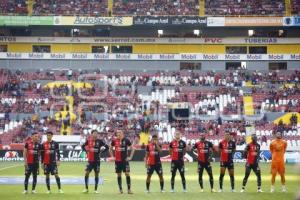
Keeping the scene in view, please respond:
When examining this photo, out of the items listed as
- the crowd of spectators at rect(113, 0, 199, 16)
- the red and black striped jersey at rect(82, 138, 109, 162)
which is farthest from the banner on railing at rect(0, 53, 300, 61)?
the red and black striped jersey at rect(82, 138, 109, 162)

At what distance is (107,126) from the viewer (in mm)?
57344

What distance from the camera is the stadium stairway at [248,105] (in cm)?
5978

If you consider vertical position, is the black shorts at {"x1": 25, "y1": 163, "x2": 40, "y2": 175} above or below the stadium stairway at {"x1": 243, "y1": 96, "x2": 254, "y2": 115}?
below

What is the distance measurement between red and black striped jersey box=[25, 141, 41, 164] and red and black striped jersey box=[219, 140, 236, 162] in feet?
22.9

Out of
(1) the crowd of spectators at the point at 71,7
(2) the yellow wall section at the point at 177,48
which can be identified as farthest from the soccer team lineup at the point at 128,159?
(2) the yellow wall section at the point at 177,48

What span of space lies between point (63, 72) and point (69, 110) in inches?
311

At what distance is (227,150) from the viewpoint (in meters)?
25.6

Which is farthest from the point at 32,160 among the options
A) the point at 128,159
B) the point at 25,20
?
the point at 25,20

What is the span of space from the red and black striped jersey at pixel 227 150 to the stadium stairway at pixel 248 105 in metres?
34.2

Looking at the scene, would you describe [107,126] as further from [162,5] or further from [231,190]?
[231,190]

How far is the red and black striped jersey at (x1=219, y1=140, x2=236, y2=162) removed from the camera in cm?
2552

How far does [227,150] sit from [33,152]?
7.37m

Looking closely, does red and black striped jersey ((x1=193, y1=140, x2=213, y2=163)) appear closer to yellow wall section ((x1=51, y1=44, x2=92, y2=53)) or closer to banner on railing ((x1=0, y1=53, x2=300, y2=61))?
banner on railing ((x1=0, y1=53, x2=300, y2=61))

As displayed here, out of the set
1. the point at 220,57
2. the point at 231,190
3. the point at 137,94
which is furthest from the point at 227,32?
the point at 231,190
